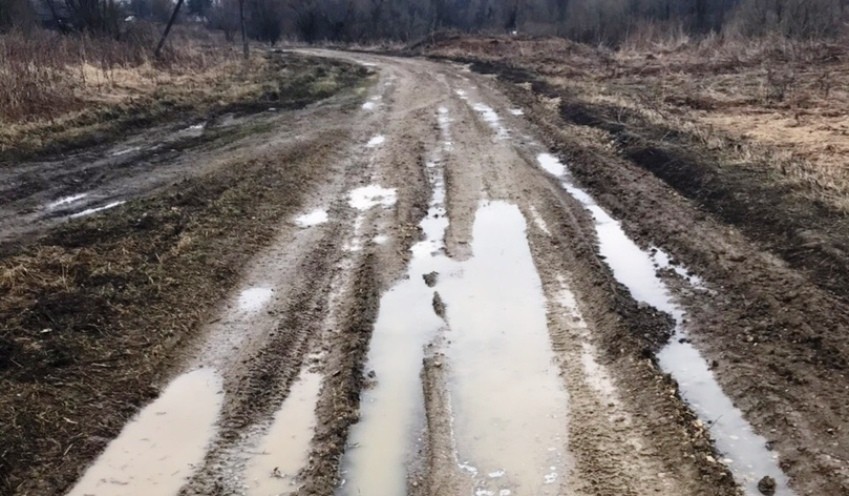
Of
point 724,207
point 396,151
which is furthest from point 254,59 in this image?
point 724,207

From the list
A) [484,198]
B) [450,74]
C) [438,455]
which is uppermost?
[450,74]

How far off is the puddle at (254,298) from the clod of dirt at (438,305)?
1591 millimetres

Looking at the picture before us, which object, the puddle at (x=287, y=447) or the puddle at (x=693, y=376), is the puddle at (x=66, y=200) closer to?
the puddle at (x=287, y=447)

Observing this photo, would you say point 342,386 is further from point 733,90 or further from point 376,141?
point 733,90

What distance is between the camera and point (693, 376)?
511cm

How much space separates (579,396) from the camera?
4891 mm

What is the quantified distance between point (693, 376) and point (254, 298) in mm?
3954

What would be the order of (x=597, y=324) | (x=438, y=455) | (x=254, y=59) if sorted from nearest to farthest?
(x=438, y=455)
(x=597, y=324)
(x=254, y=59)

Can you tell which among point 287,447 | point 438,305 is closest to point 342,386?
point 287,447

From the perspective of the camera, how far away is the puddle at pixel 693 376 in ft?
13.5

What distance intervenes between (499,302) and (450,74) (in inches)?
697

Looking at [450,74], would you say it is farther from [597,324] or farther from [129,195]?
[597,324]

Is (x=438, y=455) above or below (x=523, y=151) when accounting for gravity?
below

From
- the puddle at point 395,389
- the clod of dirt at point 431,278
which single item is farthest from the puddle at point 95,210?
the clod of dirt at point 431,278
